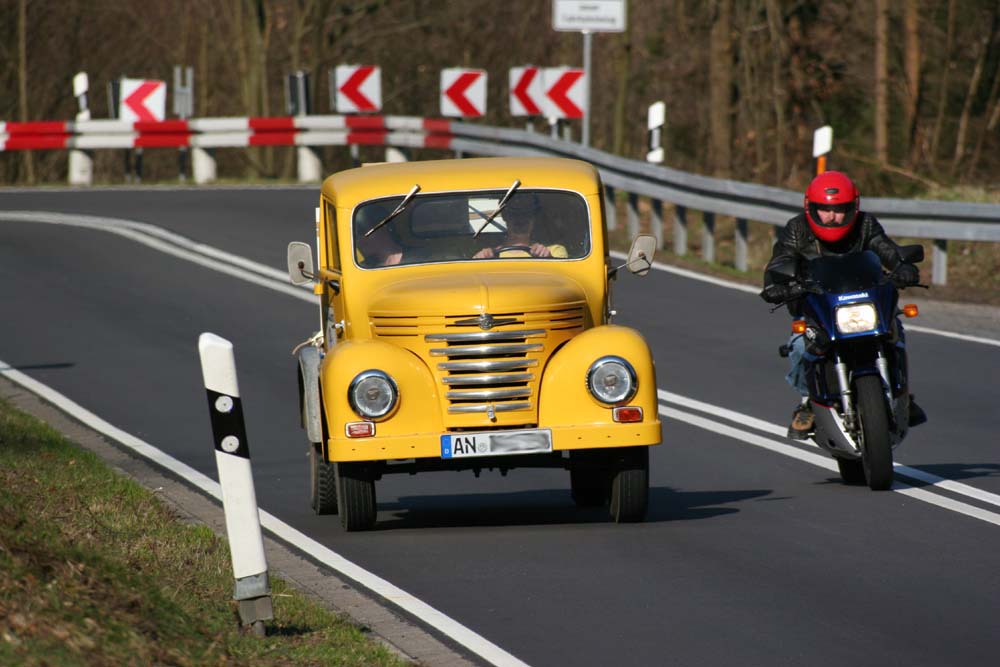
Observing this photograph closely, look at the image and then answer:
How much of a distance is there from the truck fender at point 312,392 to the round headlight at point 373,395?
0.46m

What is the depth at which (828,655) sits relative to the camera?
24.0 feet

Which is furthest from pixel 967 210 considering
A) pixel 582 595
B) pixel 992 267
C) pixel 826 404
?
pixel 582 595

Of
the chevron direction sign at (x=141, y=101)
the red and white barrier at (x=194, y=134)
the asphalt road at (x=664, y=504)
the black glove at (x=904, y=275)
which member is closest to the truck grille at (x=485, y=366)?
the asphalt road at (x=664, y=504)

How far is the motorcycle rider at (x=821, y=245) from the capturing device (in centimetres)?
1114

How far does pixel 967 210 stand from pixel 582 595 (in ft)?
39.8

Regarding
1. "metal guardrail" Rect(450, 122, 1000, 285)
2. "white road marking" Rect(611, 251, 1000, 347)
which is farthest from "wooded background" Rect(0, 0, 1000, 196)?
"white road marking" Rect(611, 251, 1000, 347)

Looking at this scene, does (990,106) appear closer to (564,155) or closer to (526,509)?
(564,155)

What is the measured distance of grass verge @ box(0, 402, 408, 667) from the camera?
633 cm

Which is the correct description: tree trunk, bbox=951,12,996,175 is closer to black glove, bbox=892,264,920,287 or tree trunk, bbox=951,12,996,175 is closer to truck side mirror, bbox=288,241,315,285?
black glove, bbox=892,264,920,287

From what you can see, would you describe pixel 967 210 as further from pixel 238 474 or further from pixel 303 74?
pixel 303 74

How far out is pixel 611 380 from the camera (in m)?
10.0

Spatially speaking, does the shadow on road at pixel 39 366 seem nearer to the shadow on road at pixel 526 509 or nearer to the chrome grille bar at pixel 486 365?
the shadow on road at pixel 526 509

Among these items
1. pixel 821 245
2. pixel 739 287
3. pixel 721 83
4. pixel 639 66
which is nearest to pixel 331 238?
pixel 821 245

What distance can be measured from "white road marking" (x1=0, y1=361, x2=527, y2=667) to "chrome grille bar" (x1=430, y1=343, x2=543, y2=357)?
1.09 meters
